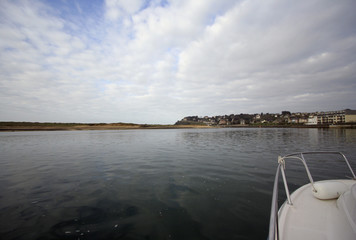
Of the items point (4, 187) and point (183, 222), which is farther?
point (4, 187)

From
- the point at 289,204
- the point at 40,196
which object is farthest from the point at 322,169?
the point at 40,196

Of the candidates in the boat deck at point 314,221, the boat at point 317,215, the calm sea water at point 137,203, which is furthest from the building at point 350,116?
the boat deck at point 314,221

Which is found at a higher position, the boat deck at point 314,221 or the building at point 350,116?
the building at point 350,116

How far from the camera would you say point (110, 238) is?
4.09 meters

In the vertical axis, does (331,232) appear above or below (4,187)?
above

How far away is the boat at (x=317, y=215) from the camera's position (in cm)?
285

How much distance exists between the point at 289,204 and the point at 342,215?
1.04 m

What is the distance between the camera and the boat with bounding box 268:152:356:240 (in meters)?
2.85

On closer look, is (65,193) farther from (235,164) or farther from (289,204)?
(235,164)

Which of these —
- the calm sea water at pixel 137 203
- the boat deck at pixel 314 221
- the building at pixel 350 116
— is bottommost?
the calm sea water at pixel 137 203

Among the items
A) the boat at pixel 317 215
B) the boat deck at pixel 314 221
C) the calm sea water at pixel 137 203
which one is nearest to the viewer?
the boat at pixel 317 215

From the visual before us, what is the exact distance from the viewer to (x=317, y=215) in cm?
371

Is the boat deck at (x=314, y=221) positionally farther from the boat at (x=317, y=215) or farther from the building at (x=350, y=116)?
the building at (x=350, y=116)

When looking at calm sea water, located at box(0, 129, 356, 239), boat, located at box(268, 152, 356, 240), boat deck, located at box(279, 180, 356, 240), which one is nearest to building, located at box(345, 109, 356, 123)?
calm sea water, located at box(0, 129, 356, 239)
